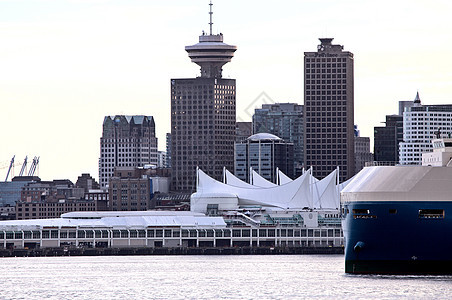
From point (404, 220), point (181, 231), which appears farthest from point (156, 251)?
point (404, 220)

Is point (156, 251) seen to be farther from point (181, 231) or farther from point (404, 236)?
point (404, 236)

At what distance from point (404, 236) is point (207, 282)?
53.8 ft

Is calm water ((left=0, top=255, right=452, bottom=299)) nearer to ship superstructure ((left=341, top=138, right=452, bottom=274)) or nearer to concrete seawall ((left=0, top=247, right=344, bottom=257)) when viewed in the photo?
ship superstructure ((left=341, top=138, right=452, bottom=274))

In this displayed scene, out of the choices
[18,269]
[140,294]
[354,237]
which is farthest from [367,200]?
[18,269]

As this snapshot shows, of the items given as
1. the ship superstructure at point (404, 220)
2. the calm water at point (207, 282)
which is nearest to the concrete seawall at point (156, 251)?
the calm water at point (207, 282)

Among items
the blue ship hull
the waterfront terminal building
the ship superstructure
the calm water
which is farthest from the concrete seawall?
the blue ship hull

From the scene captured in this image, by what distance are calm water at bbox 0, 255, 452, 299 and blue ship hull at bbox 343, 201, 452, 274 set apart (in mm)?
837

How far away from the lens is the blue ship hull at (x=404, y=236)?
9225 cm

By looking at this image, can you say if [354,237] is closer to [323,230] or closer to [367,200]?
[367,200]

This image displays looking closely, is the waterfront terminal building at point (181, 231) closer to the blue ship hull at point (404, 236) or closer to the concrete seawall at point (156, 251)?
the concrete seawall at point (156, 251)

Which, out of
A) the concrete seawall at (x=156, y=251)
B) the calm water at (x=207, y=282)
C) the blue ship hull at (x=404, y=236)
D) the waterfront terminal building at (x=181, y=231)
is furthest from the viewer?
the waterfront terminal building at (x=181, y=231)

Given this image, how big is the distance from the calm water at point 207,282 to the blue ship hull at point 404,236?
0.84m

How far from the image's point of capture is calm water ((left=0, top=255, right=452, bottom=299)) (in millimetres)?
88438

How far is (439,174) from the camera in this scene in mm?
92875
